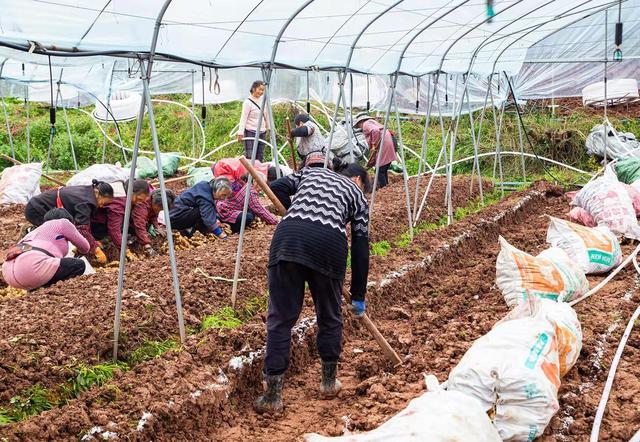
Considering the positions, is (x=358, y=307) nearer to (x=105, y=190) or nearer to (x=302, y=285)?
(x=302, y=285)

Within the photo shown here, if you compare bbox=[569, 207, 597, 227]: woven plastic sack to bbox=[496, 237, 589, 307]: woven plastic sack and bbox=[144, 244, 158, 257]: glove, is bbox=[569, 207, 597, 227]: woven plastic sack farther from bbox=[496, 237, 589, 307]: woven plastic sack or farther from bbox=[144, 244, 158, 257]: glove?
bbox=[144, 244, 158, 257]: glove

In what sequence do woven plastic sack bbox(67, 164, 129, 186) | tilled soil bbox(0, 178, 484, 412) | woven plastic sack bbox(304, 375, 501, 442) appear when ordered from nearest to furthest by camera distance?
1. woven plastic sack bbox(304, 375, 501, 442)
2. tilled soil bbox(0, 178, 484, 412)
3. woven plastic sack bbox(67, 164, 129, 186)

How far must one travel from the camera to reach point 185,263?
6.24m

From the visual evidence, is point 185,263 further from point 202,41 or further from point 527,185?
point 527,185

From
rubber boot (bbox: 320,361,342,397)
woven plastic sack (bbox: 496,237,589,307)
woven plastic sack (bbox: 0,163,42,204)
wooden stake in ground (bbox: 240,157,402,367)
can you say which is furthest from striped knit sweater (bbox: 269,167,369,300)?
woven plastic sack (bbox: 0,163,42,204)

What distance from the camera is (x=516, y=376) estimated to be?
3188 millimetres

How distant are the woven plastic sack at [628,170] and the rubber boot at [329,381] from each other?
737cm

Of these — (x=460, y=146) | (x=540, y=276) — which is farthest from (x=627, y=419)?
(x=460, y=146)

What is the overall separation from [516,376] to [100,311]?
3035mm

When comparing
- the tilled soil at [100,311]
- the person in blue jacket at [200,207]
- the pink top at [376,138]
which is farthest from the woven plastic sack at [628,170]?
the tilled soil at [100,311]

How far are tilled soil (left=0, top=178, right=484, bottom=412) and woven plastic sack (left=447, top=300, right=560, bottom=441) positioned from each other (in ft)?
7.84

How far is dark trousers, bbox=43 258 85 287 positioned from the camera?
19.1ft

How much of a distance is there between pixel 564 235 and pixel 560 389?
258 cm

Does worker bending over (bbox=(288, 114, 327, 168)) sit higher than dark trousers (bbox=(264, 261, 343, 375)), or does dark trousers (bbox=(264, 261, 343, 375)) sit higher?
worker bending over (bbox=(288, 114, 327, 168))
